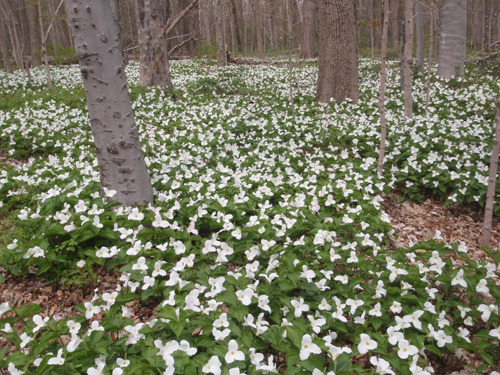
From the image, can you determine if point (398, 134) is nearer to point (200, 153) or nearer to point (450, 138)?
point (450, 138)

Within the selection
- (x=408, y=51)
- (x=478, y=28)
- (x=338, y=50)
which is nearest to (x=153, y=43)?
(x=338, y=50)

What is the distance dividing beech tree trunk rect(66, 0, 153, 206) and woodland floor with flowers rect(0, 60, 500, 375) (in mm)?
243

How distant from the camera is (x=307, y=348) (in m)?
1.85

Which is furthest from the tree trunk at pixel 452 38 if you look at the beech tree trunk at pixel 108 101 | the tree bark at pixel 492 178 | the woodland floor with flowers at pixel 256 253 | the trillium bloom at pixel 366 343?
the trillium bloom at pixel 366 343

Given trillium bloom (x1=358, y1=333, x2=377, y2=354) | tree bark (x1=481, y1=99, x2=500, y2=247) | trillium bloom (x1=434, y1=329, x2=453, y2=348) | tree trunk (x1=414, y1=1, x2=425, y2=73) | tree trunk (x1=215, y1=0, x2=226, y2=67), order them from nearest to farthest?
1. trillium bloom (x1=358, y1=333, x2=377, y2=354)
2. trillium bloom (x1=434, y1=329, x2=453, y2=348)
3. tree bark (x1=481, y1=99, x2=500, y2=247)
4. tree trunk (x1=414, y1=1, x2=425, y2=73)
5. tree trunk (x1=215, y1=0, x2=226, y2=67)

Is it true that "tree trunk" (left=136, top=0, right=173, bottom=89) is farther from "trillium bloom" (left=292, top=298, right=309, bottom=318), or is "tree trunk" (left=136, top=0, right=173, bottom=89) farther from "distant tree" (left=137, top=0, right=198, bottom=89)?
"trillium bloom" (left=292, top=298, right=309, bottom=318)

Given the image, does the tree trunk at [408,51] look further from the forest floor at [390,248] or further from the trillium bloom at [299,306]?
the trillium bloom at [299,306]

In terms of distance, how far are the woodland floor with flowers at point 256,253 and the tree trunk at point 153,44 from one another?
380 cm

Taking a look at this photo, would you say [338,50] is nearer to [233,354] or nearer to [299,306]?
[299,306]

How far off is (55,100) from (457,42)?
441 inches

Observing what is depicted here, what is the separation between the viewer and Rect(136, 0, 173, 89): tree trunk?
944 cm

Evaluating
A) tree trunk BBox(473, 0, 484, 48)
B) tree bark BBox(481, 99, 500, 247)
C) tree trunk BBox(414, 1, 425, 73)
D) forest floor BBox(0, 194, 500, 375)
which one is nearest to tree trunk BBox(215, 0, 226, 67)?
tree trunk BBox(414, 1, 425, 73)

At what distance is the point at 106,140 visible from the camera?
312cm

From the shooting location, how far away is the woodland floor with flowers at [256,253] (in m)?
1.97
